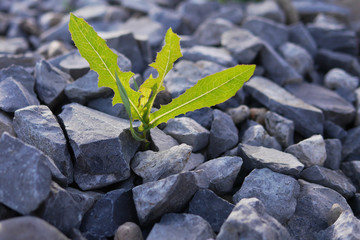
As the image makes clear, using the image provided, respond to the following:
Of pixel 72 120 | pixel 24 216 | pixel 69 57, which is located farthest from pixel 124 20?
pixel 24 216

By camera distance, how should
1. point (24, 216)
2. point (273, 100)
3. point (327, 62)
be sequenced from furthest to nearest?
point (327, 62) → point (273, 100) → point (24, 216)

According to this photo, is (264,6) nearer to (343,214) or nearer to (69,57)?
(69,57)

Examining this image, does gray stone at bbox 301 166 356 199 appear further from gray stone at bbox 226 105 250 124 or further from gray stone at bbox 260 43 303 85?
gray stone at bbox 260 43 303 85

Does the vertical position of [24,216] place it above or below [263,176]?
above

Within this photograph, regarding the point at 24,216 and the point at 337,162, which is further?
the point at 337,162

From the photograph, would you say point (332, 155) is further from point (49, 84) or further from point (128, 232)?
point (49, 84)

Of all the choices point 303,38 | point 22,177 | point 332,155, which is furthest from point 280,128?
point 303,38

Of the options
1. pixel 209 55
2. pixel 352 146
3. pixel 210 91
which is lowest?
pixel 352 146
